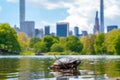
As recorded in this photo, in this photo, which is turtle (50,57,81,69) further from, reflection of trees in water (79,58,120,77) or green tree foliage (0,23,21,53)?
green tree foliage (0,23,21,53)

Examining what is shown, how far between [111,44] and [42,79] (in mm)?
157387

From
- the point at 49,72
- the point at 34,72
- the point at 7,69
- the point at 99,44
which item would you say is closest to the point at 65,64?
the point at 49,72

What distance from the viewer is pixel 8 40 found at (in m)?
187

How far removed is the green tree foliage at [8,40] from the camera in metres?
187

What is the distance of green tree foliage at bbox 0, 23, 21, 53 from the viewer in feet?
614

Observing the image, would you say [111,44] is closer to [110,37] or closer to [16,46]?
[110,37]

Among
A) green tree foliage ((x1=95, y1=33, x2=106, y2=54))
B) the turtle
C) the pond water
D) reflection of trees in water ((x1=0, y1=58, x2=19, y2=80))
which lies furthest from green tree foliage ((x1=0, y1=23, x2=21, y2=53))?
the turtle

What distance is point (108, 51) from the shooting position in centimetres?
19288

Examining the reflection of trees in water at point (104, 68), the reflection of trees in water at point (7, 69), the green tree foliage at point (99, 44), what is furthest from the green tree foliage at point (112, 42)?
the reflection of trees in water at point (7, 69)

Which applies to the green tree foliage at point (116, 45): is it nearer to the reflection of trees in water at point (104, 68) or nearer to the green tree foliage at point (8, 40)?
the green tree foliage at point (8, 40)

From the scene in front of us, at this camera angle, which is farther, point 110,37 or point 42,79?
point 110,37

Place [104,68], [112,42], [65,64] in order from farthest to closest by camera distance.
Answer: [112,42] → [104,68] → [65,64]

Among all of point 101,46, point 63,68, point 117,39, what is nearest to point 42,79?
point 63,68

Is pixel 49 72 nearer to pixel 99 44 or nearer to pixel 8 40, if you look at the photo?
pixel 8 40
